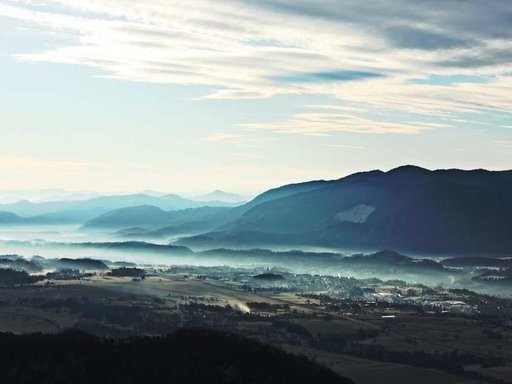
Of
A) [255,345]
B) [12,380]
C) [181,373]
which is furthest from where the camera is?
[255,345]

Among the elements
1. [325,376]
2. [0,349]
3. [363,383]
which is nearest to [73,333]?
[0,349]

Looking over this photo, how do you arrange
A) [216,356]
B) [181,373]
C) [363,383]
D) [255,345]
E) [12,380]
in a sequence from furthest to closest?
[363,383], [255,345], [216,356], [181,373], [12,380]

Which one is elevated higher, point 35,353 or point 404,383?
point 35,353

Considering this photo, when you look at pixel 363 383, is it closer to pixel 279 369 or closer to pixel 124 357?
pixel 279 369

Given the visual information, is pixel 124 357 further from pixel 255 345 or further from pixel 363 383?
pixel 363 383

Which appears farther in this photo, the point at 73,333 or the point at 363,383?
the point at 363,383

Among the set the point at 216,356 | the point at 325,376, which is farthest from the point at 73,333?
the point at 325,376
